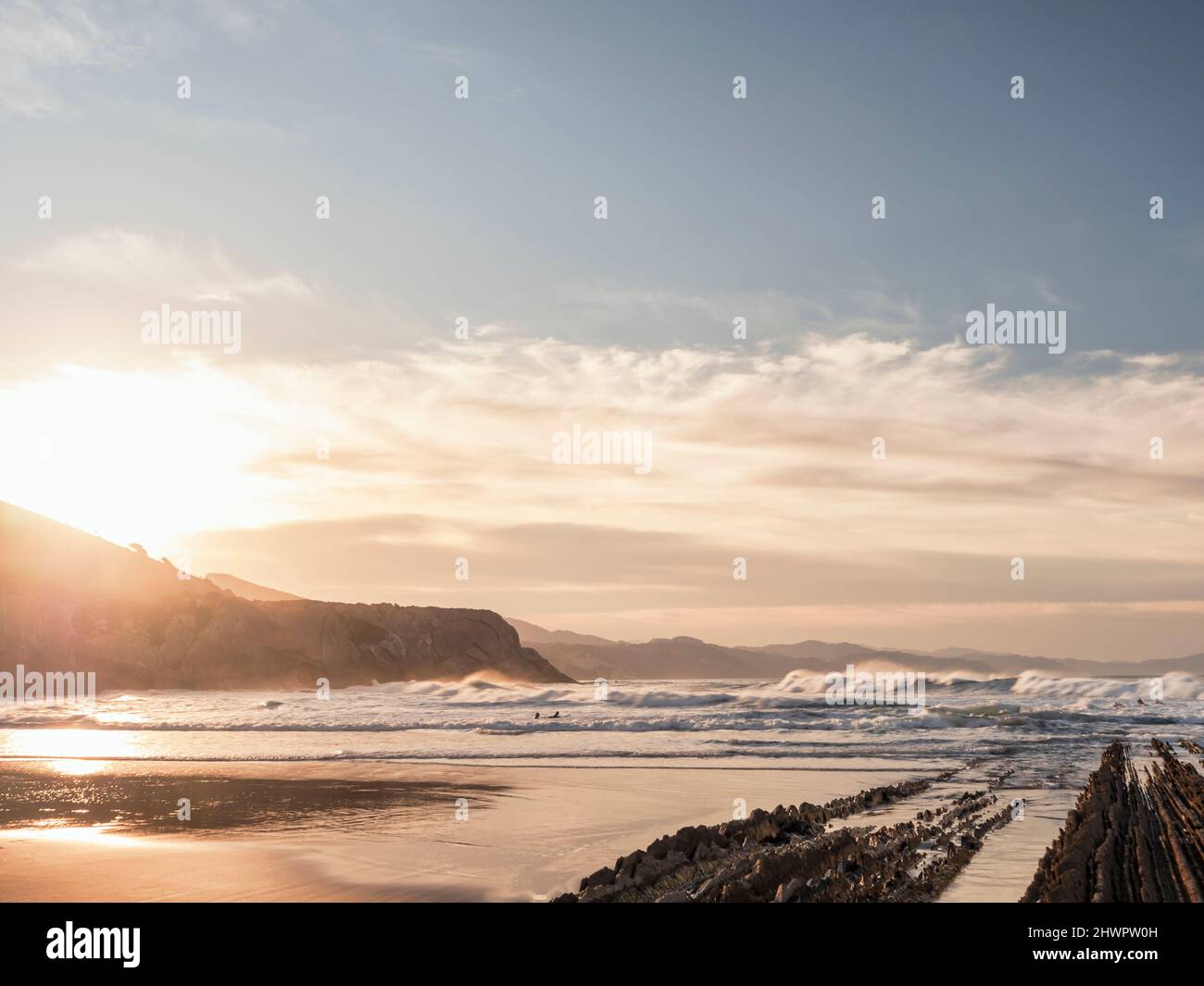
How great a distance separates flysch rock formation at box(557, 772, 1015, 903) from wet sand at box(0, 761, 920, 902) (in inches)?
39.6

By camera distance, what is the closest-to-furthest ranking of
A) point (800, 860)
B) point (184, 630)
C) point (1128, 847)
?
point (800, 860)
point (1128, 847)
point (184, 630)

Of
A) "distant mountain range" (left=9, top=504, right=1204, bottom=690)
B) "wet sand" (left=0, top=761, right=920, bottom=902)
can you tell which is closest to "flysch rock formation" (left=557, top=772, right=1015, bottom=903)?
"wet sand" (left=0, top=761, right=920, bottom=902)

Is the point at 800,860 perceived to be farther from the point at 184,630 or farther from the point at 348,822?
the point at 184,630

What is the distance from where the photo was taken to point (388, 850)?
1258 centimetres

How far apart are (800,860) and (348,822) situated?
8.09m

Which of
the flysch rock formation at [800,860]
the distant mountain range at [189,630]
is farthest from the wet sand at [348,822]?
the distant mountain range at [189,630]

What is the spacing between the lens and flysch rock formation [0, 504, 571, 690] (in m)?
74.0

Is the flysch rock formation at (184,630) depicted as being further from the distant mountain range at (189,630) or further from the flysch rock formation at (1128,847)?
the flysch rock formation at (1128,847)

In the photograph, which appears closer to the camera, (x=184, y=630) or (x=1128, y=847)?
(x=1128, y=847)

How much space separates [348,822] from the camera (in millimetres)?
15055

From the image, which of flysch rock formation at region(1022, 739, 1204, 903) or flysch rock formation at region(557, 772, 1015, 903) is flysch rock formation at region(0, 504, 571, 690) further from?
flysch rock formation at region(1022, 739, 1204, 903)

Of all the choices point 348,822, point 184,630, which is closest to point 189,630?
point 184,630
